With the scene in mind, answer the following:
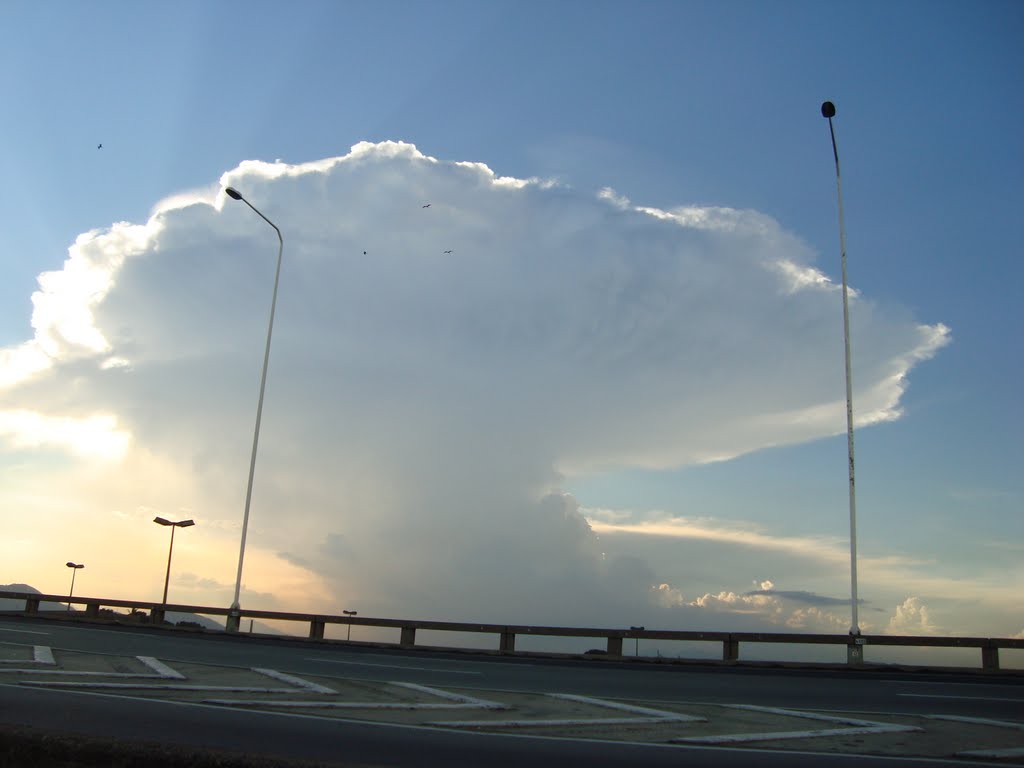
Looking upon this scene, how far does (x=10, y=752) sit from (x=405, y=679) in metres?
8.11

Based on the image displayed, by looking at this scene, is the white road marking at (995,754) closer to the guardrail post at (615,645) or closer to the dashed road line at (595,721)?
the dashed road line at (595,721)

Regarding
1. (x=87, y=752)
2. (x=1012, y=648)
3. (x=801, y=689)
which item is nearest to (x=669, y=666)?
(x=801, y=689)

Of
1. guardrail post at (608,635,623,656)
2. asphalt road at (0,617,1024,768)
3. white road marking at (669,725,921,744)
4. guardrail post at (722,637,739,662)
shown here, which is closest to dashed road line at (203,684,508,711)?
asphalt road at (0,617,1024,768)

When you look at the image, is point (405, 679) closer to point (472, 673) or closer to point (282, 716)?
point (472, 673)

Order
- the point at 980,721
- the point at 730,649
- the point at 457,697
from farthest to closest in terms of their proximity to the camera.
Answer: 1. the point at 730,649
2. the point at 457,697
3. the point at 980,721

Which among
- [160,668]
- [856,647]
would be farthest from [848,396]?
[160,668]

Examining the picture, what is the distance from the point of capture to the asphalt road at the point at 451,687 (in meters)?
7.47

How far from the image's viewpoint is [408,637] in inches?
878

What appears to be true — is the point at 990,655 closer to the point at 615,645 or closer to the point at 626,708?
the point at 615,645

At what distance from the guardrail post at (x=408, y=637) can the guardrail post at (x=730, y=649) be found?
26.9ft

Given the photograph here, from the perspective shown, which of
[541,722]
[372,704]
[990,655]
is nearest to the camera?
[541,722]

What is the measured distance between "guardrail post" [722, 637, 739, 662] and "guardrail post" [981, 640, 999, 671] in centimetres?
523

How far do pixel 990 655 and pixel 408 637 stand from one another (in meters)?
14.1

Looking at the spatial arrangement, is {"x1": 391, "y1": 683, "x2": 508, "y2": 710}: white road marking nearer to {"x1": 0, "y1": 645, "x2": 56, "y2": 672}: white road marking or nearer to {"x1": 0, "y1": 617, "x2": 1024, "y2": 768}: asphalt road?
{"x1": 0, "y1": 617, "x2": 1024, "y2": 768}: asphalt road
